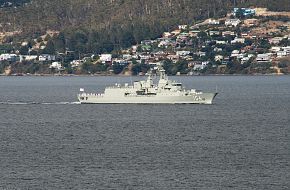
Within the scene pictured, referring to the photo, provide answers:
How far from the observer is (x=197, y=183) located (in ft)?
262

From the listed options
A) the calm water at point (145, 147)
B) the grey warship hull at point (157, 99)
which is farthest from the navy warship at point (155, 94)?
the calm water at point (145, 147)

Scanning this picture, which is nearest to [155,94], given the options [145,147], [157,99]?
[157,99]

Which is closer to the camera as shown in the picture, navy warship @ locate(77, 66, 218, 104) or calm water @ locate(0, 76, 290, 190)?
calm water @ locate(0, 76, 290, 190)

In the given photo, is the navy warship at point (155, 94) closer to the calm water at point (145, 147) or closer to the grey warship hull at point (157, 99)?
the grey warship hull at point (157, 99)

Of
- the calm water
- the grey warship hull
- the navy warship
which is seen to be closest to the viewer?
the calm water

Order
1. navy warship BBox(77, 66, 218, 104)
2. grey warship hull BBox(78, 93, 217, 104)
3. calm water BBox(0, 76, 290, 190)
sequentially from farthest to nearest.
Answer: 1. grey warship hull BBox(78, 93, 217, 104)
2. navy warship BBox(77, 66, 218, 104)
3. calm water BBox(0, 76, 290, 190)

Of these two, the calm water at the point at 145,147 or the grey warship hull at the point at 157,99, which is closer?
the calm water at the point at 145,147

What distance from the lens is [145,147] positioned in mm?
100562

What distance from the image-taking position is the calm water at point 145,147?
81188 mm

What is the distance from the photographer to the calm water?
266ft

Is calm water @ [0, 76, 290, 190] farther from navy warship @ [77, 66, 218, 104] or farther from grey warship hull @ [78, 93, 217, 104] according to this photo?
navy warship @ [77, 66, 218, 104]

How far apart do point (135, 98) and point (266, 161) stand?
68.8 m

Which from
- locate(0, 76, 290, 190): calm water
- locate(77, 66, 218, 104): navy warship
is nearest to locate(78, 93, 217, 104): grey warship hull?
locate(77, 66, 218, 104): navy warship

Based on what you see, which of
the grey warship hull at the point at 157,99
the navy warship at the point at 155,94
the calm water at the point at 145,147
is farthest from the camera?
the grey warship hull at the point at 157,99
